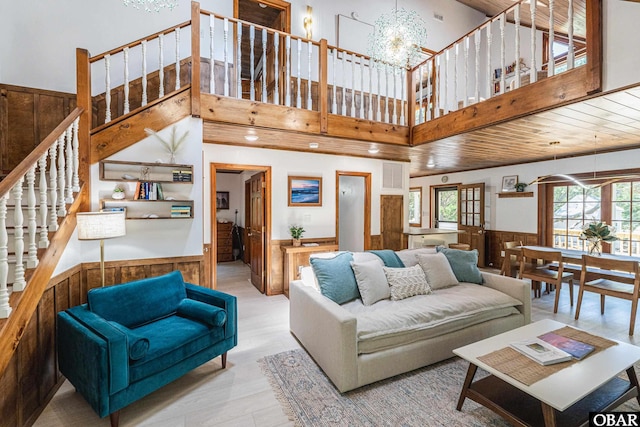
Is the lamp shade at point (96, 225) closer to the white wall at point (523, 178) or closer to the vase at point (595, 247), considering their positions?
the vase at point (595, 247)

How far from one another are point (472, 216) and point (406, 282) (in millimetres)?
5144

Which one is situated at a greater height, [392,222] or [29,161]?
[29,161]

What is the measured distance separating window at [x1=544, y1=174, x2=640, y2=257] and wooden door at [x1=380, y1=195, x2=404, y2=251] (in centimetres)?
294

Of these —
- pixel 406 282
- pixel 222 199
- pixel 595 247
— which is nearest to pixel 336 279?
pixel 406 282

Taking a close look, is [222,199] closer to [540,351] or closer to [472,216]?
[472,216]

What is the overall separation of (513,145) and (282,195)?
3714 mm

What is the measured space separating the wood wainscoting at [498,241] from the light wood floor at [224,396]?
2.73 metres

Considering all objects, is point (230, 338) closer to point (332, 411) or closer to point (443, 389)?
point (332, 411)

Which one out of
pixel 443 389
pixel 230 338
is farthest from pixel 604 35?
pixel 230 338

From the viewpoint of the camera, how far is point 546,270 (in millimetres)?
4422

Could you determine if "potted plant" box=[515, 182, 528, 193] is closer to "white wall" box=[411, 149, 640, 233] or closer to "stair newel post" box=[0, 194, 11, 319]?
"white wall" box=[411, 149, 640, 233]

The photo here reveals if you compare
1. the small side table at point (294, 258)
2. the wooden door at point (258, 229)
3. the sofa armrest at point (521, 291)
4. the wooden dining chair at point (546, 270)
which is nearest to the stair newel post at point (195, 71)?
the wooden door at point (258, 229)

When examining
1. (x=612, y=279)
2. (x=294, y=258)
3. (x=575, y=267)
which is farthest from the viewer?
(x=575, y=267)

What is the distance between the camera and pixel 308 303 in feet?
8.98
